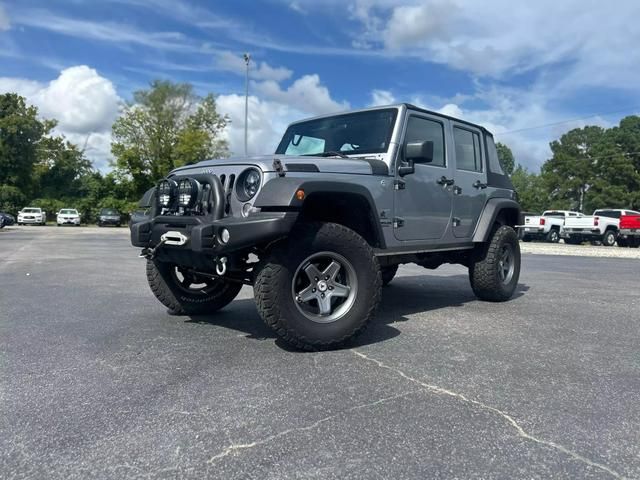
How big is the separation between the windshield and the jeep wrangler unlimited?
14mm

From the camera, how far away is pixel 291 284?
12.8 ft

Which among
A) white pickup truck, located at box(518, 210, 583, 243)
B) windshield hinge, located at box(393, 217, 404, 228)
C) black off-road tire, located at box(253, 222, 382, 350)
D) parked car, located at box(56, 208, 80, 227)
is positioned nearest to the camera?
black off-road tire, located at box(253, 222, 382, 350)

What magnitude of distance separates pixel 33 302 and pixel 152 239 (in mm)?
2723

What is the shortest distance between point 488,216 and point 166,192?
3.69 meters

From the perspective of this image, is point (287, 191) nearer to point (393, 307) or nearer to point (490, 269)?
point (393, 307)

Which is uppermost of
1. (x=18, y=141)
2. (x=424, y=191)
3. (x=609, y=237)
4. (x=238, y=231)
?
(x=18, y=141)

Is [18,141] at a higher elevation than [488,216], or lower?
higher

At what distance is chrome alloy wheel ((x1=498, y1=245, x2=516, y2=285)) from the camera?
6.73 meters

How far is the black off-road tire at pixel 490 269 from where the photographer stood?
625 cm

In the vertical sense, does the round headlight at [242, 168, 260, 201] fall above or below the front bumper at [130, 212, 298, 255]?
above

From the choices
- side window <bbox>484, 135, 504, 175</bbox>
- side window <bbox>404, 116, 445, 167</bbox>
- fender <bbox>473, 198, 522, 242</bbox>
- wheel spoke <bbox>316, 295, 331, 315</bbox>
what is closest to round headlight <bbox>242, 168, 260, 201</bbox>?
wheel spoke <bbox>316, 295, 331, 315</bbox>

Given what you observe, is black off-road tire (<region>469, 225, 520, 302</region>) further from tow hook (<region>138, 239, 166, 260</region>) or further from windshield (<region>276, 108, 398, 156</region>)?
tow hook (<region>138, 239, 166, 260</region>)

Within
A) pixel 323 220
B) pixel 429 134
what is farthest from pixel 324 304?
pixel 429 134

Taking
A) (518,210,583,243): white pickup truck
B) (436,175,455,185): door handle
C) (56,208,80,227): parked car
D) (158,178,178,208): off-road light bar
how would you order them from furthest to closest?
(56,208,80,227): parked car
(518,210,583,243): white pickup truck
(436,175,455,185): door handle
(158,178,178,208): off-road light bar
